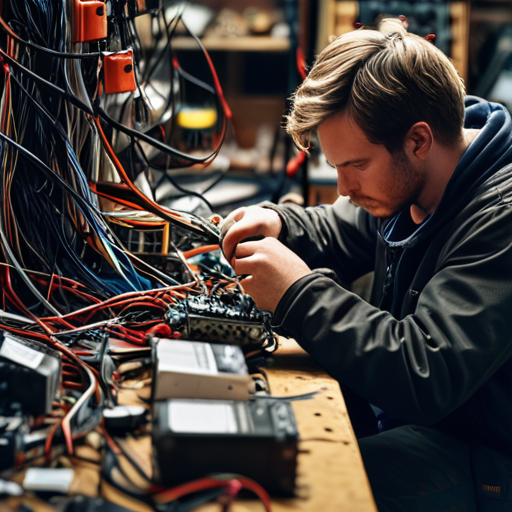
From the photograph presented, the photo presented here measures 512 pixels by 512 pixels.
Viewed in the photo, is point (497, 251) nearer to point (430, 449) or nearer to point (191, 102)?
point (430, 449)

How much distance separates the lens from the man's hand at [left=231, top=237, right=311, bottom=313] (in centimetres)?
96

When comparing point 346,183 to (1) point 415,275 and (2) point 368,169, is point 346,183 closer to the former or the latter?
(2) point 368,169

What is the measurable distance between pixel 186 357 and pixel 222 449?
201 millimetres

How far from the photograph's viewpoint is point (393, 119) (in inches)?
41.2

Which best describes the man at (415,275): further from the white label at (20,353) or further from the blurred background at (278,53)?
the blurred background at (278,53)

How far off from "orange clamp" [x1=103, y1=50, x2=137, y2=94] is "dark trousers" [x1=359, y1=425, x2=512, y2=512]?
2.45 ft

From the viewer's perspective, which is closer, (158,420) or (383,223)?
(158,420)

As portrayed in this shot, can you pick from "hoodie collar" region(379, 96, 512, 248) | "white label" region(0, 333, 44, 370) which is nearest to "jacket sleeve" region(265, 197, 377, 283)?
"hoodie collar" region(379, 96, 512, 248)

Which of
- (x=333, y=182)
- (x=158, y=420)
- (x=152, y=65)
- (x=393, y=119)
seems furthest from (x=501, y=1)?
(x=158, y=420)

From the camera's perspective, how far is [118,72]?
105cm

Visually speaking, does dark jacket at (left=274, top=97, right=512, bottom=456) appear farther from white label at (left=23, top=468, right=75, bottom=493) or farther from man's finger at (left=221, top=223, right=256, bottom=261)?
white label at (left=23, top=468, right=75, bottom=493)

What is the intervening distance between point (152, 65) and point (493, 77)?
2174mm

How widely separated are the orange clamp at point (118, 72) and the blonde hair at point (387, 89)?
1.00ft

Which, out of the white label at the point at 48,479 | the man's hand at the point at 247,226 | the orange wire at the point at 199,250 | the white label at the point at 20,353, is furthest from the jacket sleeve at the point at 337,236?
the white label at the point at 48,479
